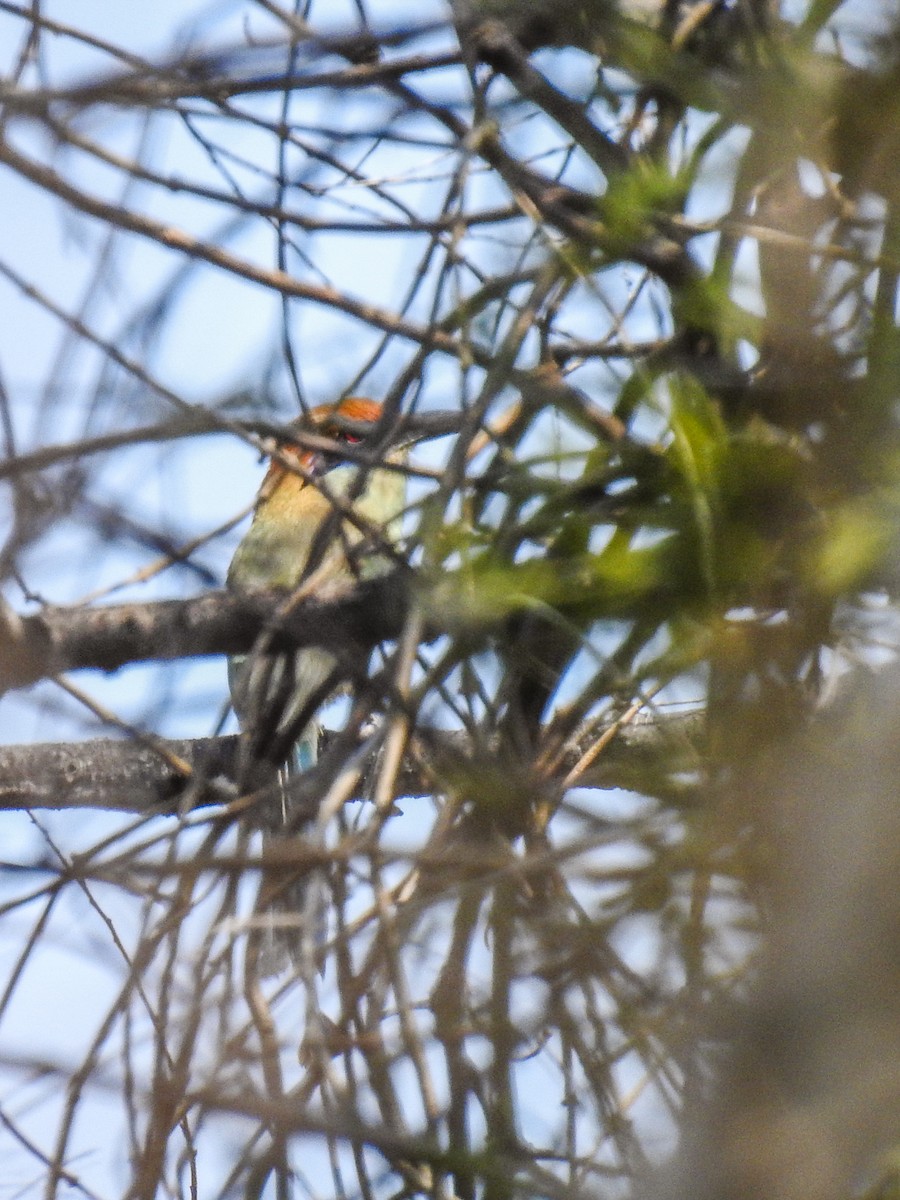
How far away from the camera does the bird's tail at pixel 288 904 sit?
120cm

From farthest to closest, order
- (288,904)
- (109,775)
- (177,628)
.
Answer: (109,775) → (177,628) → (288,904)

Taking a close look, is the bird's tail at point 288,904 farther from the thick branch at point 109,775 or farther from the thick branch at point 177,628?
the thick branch at point 109,775

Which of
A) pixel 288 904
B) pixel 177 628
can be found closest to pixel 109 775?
pixel 177 628

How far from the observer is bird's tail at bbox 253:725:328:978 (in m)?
1.20

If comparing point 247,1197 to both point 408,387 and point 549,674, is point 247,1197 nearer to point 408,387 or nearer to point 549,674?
point 549,674

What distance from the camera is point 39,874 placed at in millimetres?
1642

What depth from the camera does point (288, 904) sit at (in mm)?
1635

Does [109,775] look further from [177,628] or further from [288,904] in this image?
[288,904]

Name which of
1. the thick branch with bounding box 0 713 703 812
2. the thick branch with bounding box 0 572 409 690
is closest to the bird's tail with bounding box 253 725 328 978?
the thick branch with bounding box 0 572 409 690

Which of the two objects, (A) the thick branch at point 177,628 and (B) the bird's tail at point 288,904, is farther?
(A) the thick branch at point 177,628

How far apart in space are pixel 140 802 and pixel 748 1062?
177 cm

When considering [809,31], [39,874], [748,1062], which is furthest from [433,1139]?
[809,31]

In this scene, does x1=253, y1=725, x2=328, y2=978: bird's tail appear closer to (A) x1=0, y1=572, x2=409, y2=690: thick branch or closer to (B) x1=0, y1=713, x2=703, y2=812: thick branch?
(A) x1=0, y1=572, x2=409, y2=690: thick branch

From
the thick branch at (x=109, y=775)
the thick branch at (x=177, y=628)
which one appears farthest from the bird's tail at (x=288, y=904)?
the thick branch at (x=109, y=775)
